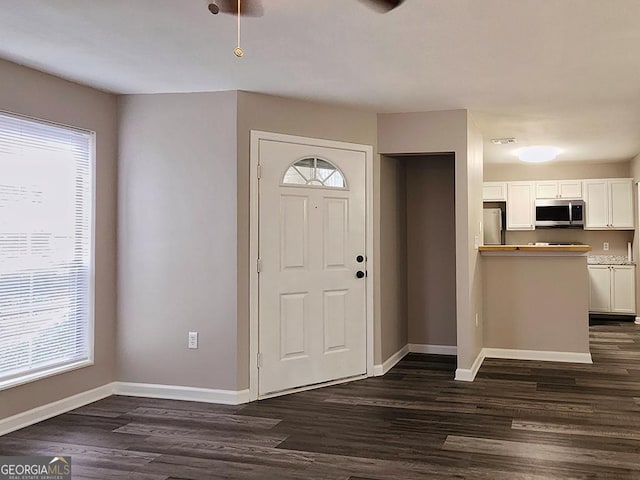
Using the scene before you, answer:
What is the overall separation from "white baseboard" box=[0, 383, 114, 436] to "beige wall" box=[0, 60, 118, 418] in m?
0.03

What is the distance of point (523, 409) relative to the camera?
4.26 meters

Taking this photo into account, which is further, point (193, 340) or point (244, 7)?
point (193, 340)

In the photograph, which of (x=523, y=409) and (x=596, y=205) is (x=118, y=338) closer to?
(x=523, y=409)

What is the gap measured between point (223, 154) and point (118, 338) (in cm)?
169

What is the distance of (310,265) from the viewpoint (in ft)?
16.1

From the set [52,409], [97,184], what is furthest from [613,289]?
[52,409]

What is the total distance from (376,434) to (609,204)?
635cm

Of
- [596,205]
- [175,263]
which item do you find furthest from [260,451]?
[596,205]

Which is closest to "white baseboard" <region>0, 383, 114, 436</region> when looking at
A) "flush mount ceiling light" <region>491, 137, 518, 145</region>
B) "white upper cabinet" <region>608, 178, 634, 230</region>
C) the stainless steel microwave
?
"flush mount ceiling light" <region>491, 137, 518, 145</region>

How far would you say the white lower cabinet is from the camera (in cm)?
832

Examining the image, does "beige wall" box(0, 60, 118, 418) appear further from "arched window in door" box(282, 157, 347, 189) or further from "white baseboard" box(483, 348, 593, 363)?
"white baseboard" box(483, 348, 593, 363)

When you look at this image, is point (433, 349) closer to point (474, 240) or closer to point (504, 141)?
point (474, 240)

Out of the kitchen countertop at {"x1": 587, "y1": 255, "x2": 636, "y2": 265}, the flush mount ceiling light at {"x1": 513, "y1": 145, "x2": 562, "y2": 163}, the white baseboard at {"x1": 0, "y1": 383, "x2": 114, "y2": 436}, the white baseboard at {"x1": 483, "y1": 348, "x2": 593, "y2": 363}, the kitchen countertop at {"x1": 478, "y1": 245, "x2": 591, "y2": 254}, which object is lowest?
the white baseboard at {"x1": 0, "y1": 383, "x2": 114, "y2": 436}

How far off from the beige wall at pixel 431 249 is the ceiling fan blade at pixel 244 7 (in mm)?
3533
